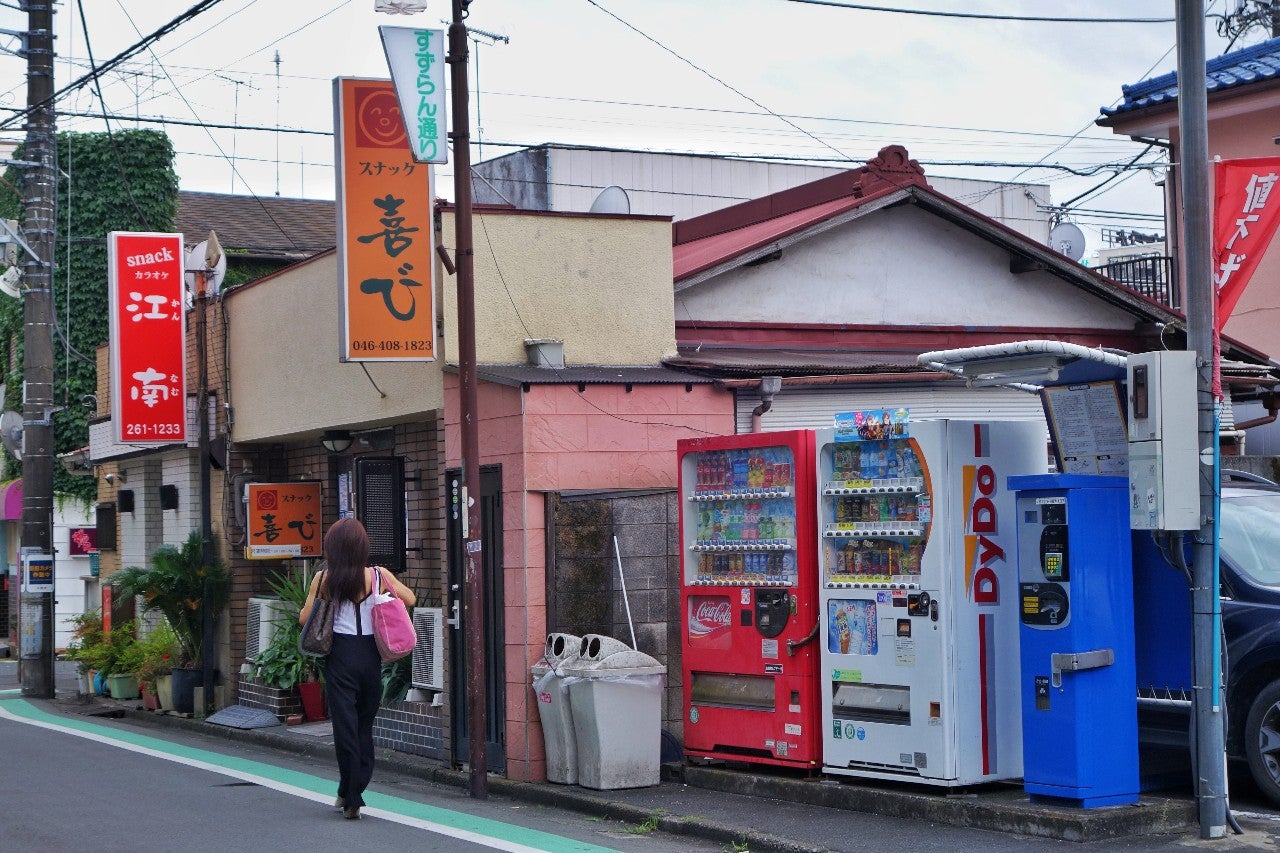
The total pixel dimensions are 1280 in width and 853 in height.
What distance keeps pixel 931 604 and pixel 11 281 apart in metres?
18.1

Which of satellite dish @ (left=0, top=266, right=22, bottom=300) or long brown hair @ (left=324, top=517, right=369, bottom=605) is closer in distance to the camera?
long brown hair @ (left=324, top=517, right=369, bottom=605)

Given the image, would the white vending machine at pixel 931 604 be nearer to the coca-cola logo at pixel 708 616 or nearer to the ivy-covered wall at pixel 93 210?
the coca-cola logo at pixel 708 616

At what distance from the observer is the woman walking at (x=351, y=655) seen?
9.83 metres

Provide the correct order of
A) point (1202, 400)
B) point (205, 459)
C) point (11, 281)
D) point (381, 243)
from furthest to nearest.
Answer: point (11, 281)
point (205, 459)
point (381, 243)
point (1202, 400)

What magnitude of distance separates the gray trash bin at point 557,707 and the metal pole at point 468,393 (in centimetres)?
48

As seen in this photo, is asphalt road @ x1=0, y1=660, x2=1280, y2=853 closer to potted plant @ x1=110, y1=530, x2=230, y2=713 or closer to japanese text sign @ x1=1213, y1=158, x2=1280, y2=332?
japanese text sign @ x1=1213, y1=158, x2=1280, y2=332

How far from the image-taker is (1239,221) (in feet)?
28.2

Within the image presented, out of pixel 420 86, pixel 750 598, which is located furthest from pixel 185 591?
pixel 750 598

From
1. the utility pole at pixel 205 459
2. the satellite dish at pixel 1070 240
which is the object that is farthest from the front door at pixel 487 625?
the satellite dish at pixel 1070 240

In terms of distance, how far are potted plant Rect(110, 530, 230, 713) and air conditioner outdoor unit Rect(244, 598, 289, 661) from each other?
20.0 inches

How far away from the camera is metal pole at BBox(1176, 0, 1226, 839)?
27.0 ft

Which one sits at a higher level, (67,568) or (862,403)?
(862,403)

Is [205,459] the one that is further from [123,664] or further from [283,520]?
[123,664]

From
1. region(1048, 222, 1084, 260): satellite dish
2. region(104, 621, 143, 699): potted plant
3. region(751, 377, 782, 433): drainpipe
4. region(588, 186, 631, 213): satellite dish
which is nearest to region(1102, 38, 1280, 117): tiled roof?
region(1048, 222, 1084, 260): satellite dish
